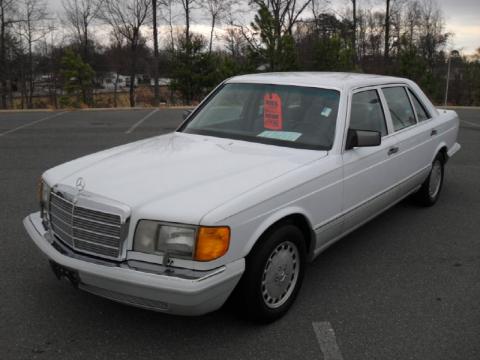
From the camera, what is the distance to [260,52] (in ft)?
77.0

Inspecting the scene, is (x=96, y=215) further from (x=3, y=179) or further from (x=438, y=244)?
(x=3, y=179)

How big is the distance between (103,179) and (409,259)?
2.79 m

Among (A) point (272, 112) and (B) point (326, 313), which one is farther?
(A) point (272, 112)

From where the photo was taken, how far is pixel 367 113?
4500mm

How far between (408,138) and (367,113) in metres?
0.74

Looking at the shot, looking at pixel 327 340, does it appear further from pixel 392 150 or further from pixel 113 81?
pixel 113 81

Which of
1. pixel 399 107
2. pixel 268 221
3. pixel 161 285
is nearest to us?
pixel 161 285

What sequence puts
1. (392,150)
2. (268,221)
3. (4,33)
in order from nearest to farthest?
1. (268,221)
2. (392,150)
3. (4,33)

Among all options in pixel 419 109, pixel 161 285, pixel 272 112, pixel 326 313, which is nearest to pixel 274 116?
pixel 272 112

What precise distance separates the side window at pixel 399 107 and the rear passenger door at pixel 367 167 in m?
0.24

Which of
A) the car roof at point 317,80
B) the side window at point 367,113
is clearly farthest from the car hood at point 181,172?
the car roof at point 317,80

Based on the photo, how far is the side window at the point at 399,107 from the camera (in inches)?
194

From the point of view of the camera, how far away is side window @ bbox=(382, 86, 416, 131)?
493 cm

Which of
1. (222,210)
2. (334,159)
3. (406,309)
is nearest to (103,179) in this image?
(222,210)
